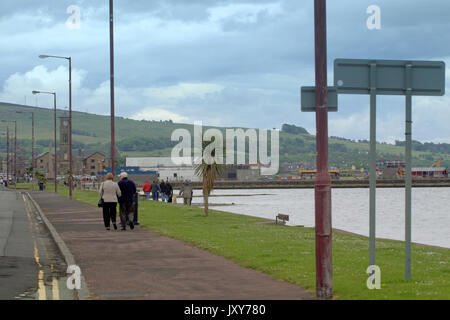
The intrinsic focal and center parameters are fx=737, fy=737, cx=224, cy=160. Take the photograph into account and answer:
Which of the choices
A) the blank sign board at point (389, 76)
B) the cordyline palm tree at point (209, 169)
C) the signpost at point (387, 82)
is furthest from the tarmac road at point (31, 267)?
the cordyline palm tree at point (209, 169)

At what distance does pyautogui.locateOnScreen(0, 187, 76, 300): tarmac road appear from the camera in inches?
444

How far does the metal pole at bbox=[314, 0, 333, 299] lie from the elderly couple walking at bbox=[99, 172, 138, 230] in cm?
1419

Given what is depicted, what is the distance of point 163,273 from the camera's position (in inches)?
531

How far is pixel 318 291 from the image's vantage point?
10.5 metres

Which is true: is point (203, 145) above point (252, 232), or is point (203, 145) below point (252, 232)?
above

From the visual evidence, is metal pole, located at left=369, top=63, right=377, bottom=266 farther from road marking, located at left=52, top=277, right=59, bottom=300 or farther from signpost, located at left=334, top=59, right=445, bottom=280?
road marking, located at left=52, top=277, right=59, bottom=300

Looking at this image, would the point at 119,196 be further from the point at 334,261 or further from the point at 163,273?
the point at 163,273

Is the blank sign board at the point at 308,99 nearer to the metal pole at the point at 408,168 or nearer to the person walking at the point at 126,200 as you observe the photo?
the metal pole at the point at 408,168

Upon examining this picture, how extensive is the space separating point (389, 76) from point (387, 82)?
11 cm

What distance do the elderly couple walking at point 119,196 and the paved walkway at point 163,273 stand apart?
3.05m

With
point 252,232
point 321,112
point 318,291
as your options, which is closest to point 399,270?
point 318,291
